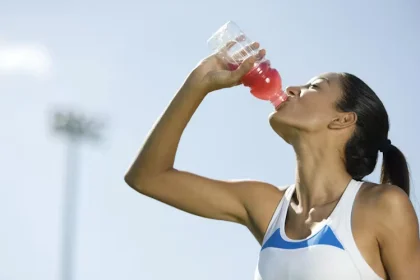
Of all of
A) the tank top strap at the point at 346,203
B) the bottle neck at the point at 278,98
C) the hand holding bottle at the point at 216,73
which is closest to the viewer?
the tank top strap at the point at 346,203

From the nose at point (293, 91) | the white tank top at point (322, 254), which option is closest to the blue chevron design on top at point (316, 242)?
the white tank top at point (322, 254)

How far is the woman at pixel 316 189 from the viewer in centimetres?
336

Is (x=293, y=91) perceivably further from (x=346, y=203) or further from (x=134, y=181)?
(x=134, y=181)

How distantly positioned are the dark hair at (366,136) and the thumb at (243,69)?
417 mm

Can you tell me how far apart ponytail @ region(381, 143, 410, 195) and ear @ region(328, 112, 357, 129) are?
23cm

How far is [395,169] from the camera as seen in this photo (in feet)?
12.6

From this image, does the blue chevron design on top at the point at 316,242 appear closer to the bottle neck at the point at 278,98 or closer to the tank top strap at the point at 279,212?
the tank top strap at the point at 279,212

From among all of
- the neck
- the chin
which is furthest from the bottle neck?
the neck

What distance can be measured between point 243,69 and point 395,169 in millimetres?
813

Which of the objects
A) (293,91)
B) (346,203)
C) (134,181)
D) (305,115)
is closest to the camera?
(346,203)

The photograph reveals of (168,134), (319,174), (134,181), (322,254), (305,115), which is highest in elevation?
(305,115)

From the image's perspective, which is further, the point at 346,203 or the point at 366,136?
the point at 366,136

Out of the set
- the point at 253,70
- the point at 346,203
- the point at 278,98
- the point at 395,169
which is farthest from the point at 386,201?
the point at 253,70

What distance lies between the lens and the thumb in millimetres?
3729
